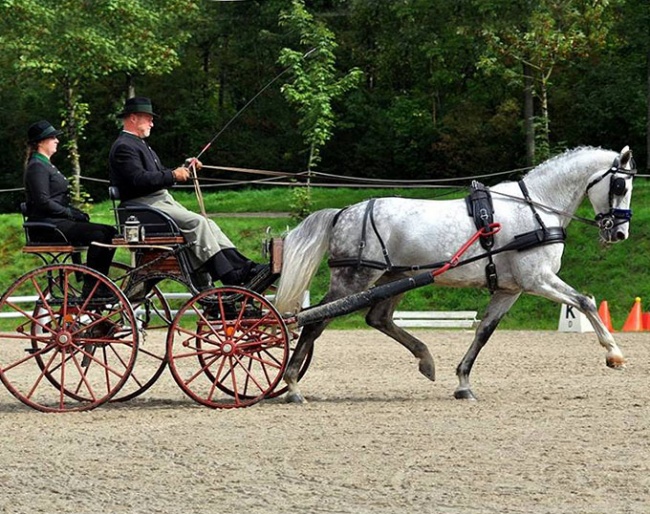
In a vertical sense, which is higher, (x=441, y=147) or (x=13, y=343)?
(x=441, y=147)

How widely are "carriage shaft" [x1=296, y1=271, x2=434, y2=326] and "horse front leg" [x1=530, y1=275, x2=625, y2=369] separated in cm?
90

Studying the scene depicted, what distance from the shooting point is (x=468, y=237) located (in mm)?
10609

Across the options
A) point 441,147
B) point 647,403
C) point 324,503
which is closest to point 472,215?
point 647,403

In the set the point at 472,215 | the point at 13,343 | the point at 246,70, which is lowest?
the point at 13,343

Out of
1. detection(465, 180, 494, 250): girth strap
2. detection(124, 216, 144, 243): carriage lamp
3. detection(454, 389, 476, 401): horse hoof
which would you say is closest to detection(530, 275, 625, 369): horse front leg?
detection(465, 180, 494, 250): girth strap

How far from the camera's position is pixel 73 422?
9695 millimetres

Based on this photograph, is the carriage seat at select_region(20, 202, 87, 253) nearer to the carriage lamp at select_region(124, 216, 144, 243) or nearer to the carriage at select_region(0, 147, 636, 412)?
the carriage at select_region(0, 147, 636, 412)

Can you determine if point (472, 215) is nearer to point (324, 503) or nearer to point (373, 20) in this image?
point (324, 503)

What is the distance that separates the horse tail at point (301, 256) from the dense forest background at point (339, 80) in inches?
574

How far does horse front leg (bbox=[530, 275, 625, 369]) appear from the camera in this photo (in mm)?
10398

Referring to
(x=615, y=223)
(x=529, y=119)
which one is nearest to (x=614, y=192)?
(x=615, y=223)

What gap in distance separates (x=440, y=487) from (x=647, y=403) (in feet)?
11.8

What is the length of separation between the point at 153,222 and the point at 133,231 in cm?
22

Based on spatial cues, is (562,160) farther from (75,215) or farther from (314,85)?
(314,85)
